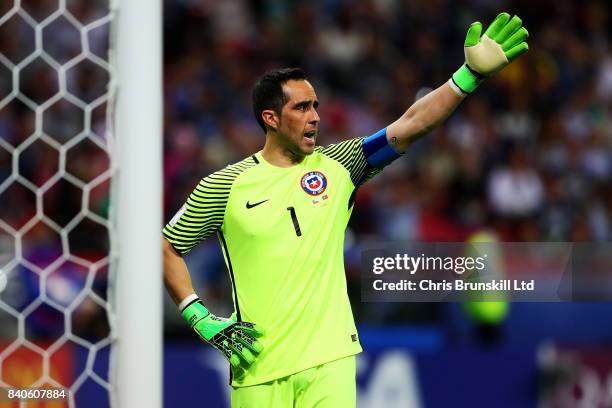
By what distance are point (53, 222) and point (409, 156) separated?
3761mm

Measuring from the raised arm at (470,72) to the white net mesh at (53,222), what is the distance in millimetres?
1460

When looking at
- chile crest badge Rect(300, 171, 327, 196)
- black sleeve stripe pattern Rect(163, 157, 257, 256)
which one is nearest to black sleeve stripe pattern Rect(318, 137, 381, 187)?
chile crest badge Rect(300, 171, 327, 196)

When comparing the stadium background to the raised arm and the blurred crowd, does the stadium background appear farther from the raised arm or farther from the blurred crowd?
the raised arm

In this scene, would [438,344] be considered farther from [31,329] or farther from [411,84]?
[411,84]

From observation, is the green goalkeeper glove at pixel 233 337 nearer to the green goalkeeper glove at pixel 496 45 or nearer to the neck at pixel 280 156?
the neck at pixel 280 156

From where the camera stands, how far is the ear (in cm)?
431

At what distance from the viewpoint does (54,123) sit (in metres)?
7.76

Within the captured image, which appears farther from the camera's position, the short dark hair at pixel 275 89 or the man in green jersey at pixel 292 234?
the short dark hair at pixel 275 89

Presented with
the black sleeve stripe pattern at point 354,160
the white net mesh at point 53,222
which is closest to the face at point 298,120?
the black sleeve stripe pattern at point 354,160

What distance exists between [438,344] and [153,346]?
4.67 meters

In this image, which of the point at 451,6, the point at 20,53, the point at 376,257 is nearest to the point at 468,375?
the point at 376,257

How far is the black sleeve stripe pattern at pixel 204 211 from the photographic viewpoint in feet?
13.9

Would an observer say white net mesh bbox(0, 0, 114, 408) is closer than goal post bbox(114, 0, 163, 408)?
No

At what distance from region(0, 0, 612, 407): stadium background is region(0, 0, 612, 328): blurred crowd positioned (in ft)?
0.06
